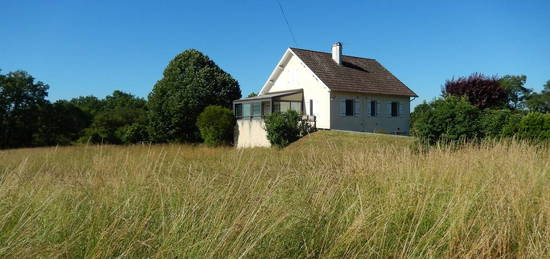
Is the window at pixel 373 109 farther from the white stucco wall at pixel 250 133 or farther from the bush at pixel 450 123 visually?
the bush at pixel 450 123

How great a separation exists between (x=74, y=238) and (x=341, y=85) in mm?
24769

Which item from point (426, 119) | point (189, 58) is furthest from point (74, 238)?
point (189, 58)

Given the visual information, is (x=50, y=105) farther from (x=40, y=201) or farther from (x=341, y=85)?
(x=40, y=201)

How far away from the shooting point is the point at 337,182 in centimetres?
460

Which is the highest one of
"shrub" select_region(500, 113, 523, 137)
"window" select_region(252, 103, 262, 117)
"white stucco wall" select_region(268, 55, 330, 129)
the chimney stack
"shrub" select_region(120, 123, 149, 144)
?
the chimney stack

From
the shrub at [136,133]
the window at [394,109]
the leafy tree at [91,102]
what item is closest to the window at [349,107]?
the window at [394,109]

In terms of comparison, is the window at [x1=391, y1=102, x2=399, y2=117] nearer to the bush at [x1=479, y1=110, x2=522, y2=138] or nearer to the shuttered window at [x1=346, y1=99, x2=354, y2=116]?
the shuttered window at [x1=346, y1=99, x2=354, y2=116]

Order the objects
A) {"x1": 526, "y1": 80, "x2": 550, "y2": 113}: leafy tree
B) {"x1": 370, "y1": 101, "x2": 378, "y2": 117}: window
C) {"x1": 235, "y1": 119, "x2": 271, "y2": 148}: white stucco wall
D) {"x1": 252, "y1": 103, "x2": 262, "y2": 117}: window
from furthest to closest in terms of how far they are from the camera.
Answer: {"x1": 526, "y1": 80, "x2": 550, "y2": 113}: leafy tree, {"x1": 370, "y1": 101, "x2": 378, "y2": 117}: window, {"x1": 252, "y1": 103, "x2": 262, "y2": 117}: window, {"x1": 235, "y1": 119, "x2": 271, "y2": 148}: white stucco wall

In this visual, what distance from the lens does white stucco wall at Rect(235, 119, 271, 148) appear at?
25.8m

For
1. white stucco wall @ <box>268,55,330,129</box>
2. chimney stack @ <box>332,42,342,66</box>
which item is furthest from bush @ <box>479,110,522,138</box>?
chimney stack @ <box>332,42,342,66</box>

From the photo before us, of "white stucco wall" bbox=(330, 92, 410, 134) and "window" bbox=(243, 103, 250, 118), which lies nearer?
"white stucco wall" bbox=(330, 92, 410, 134)

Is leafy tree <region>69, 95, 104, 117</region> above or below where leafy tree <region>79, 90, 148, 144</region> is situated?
above

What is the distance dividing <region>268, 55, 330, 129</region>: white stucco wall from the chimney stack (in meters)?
2.97

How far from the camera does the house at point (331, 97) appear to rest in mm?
26406
